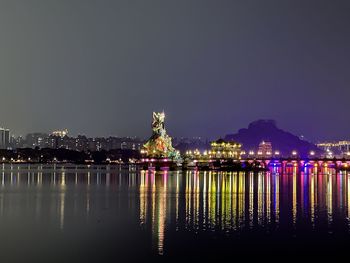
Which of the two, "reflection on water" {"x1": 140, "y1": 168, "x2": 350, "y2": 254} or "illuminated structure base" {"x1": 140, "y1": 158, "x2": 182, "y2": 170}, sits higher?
"illuminated structure base" {"x1": 140, "y1": 158, "x2": 182, "y2": 170}

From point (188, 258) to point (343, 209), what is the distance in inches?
730

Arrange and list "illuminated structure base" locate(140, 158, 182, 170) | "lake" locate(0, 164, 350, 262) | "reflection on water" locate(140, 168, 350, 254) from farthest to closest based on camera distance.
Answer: "illuminated structure base" locate(140, 158, 182, 170), "reflection on water" locate(140, 168, 350, 254), "lake" locate(0, 164, 350, 262)

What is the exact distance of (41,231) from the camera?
25953 millimetres

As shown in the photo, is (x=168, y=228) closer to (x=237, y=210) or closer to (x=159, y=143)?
(x=237, y=210)

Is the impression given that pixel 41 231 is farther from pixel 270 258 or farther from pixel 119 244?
pixel 270 258

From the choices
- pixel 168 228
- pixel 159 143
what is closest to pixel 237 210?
pixel 168 228

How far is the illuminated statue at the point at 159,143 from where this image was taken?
128 metres

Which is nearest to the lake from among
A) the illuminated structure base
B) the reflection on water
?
the reflection on water

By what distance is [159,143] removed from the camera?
127 meters

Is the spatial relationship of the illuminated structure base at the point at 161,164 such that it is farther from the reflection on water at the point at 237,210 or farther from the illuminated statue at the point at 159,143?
the reflection on water at the point at 237,210

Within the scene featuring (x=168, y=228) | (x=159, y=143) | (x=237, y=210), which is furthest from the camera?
(x=159, y=143)

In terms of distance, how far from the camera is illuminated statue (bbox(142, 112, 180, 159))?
419 ft

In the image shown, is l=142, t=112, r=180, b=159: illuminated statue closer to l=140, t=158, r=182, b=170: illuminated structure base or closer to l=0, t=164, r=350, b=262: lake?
l=140, t=158, r=182, b=170: illuminated structure base

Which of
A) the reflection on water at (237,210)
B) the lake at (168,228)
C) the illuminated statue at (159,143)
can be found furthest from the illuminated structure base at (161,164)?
the lake at (168,228)
